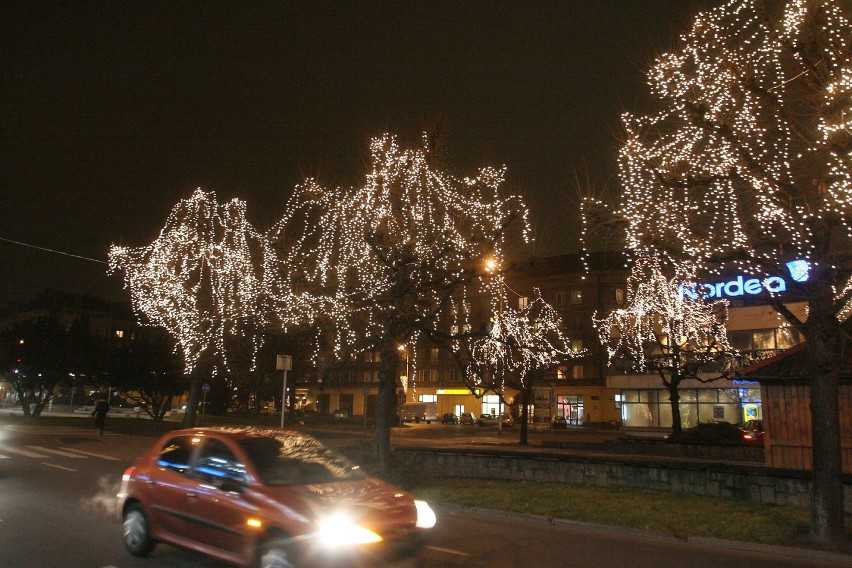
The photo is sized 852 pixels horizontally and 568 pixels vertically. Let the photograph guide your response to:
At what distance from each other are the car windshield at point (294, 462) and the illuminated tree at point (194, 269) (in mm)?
18282

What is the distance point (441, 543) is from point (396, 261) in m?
8.92

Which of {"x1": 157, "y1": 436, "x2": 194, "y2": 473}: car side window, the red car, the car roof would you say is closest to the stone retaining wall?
the red car

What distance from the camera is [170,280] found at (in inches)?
1053

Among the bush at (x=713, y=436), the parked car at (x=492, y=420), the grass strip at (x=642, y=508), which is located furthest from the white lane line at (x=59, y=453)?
the parked car at (x=492, y=420)

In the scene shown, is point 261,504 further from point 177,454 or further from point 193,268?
point 193,268

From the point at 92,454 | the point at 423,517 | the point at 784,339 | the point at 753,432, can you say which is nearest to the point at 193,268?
the point at 92,454

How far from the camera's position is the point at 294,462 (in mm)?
7078

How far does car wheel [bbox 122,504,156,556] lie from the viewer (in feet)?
24.9

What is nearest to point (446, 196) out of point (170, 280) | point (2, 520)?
point (2, 520)

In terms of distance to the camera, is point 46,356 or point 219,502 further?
point 46,356

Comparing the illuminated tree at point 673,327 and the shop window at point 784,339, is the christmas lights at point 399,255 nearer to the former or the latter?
the illuminated tree at point 673,327

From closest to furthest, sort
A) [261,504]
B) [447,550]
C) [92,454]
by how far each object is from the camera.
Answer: [261,504] < [447,550] < [92,454]

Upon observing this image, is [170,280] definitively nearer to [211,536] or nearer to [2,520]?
[2,520]

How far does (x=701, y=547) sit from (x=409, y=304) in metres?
9.52
